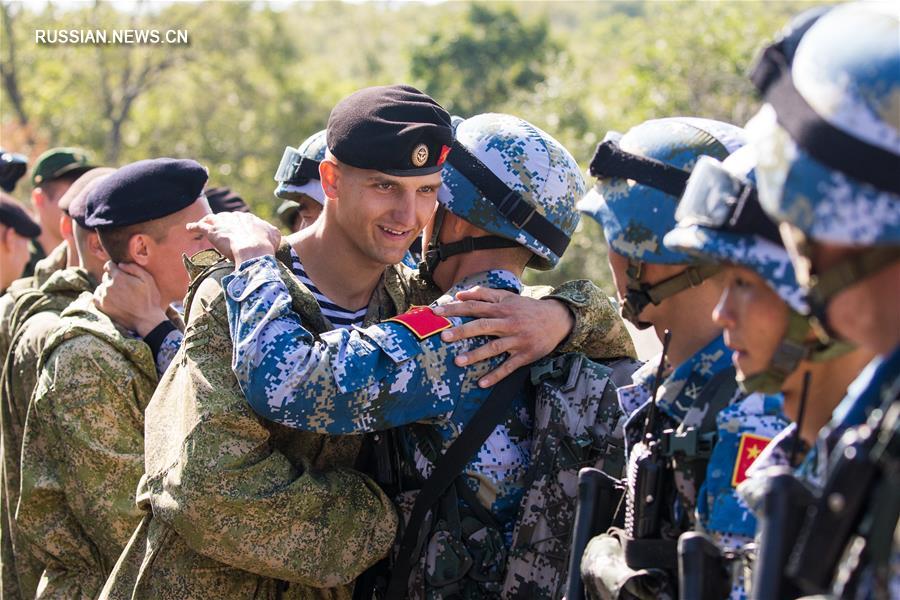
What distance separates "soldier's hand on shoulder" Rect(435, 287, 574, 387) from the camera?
11.2 feet

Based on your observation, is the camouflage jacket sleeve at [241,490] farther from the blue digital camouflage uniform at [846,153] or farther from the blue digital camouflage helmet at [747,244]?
the blue digital camouflage uniform at [846,153]

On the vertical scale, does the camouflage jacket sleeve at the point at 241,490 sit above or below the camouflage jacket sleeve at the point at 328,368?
below

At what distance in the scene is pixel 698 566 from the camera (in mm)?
2420

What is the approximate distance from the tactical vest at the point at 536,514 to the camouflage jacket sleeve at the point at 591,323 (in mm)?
230

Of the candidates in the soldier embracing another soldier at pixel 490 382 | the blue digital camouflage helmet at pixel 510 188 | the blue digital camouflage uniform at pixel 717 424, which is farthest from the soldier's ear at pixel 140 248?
the blue digital camouflage uniform at pixel 717 424

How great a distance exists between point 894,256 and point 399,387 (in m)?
1.62

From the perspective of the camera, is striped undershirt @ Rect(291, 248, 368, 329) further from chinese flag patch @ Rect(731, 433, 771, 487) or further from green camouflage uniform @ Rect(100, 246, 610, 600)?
chinese flag patch @ Rect(731, 433, 771, 487)

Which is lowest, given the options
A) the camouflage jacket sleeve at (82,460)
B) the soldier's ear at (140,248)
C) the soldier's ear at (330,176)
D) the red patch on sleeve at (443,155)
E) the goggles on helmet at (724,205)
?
the camouflage jacket sleeve at (82,460)

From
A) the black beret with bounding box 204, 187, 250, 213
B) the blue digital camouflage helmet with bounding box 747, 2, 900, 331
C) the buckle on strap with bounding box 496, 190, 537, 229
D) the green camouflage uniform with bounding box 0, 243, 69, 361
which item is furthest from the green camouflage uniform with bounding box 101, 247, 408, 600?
the black beret with bounding box 204, 187, 250, 213

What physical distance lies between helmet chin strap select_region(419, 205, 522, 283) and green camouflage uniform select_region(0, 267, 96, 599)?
2066mm

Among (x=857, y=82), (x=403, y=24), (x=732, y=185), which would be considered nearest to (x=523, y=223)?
(x=732, y=185)

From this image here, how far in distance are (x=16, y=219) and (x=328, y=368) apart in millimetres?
→ 4813

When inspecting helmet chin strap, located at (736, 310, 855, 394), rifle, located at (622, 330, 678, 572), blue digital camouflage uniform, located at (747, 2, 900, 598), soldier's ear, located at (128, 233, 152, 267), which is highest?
blue digital camouflage uniform, located at (747, 2, 900, 598)

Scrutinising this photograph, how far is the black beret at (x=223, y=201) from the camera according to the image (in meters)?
6.74
